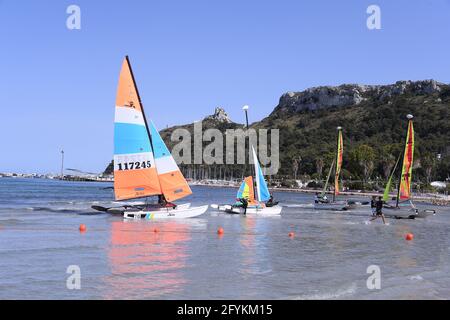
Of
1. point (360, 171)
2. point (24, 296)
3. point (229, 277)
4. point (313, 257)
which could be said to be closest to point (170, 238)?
point (313, 257)

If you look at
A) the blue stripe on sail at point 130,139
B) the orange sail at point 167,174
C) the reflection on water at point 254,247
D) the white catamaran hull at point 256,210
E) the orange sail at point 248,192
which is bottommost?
the reflection on water at point 254,247

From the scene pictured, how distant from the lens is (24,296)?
1534cm

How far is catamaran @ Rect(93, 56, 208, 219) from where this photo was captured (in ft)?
132

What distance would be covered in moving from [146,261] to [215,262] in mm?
2887

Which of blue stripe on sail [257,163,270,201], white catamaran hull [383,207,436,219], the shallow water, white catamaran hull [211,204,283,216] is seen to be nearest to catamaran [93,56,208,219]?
the shallow water

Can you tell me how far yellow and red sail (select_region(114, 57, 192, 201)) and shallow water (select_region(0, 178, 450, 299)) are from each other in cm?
444

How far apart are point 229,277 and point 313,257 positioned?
6672 millimetres

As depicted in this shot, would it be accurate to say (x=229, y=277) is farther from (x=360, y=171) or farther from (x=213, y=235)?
(x=360, y=171)

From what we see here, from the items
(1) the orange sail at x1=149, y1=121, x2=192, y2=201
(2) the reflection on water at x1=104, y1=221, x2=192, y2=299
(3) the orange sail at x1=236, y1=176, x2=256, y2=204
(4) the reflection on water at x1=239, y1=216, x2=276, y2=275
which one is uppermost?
(1) the orange sail at x1=149, y1=121, x2=192, y2=201

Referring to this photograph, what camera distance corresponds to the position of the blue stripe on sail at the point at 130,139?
40.5 m

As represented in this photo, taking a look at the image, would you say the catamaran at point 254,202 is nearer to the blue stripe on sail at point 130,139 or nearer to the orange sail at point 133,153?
the orange sail at point 133,153

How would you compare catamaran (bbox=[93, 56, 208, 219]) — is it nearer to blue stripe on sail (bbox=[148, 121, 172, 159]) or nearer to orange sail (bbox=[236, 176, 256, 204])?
blue stripe on sail (bbox=[148, 121, 172, 159])

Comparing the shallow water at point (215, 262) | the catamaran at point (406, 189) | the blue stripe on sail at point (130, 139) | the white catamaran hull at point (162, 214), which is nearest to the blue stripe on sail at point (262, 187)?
the white catamaran hull at point (162, 214)

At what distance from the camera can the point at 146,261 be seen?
2162cm
